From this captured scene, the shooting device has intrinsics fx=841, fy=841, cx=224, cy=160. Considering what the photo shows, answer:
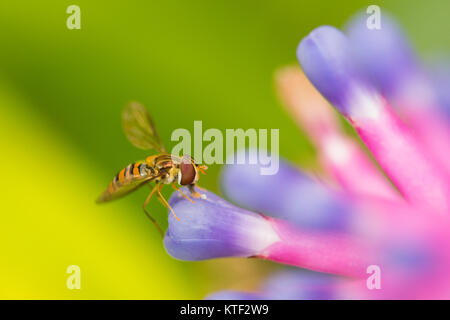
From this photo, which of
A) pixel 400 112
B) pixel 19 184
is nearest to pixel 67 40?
pixel 19 184

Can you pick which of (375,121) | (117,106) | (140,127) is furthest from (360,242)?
(117,106)

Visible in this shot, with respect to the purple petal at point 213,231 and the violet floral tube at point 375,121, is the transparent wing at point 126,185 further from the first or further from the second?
the violet floral tube at point 375,121

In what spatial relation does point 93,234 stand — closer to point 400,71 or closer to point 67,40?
point 67,40

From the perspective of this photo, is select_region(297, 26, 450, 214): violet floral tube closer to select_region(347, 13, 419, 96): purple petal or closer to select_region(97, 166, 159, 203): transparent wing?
select_region(347, 13, 419, 96): purple petal

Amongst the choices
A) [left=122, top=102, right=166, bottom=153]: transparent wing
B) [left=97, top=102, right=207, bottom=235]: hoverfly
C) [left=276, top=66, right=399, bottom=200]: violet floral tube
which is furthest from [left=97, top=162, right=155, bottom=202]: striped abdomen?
[left=276, top=66, right=399, bottom=200]: violet floral tube

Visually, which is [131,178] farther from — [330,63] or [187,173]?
[330,63]
